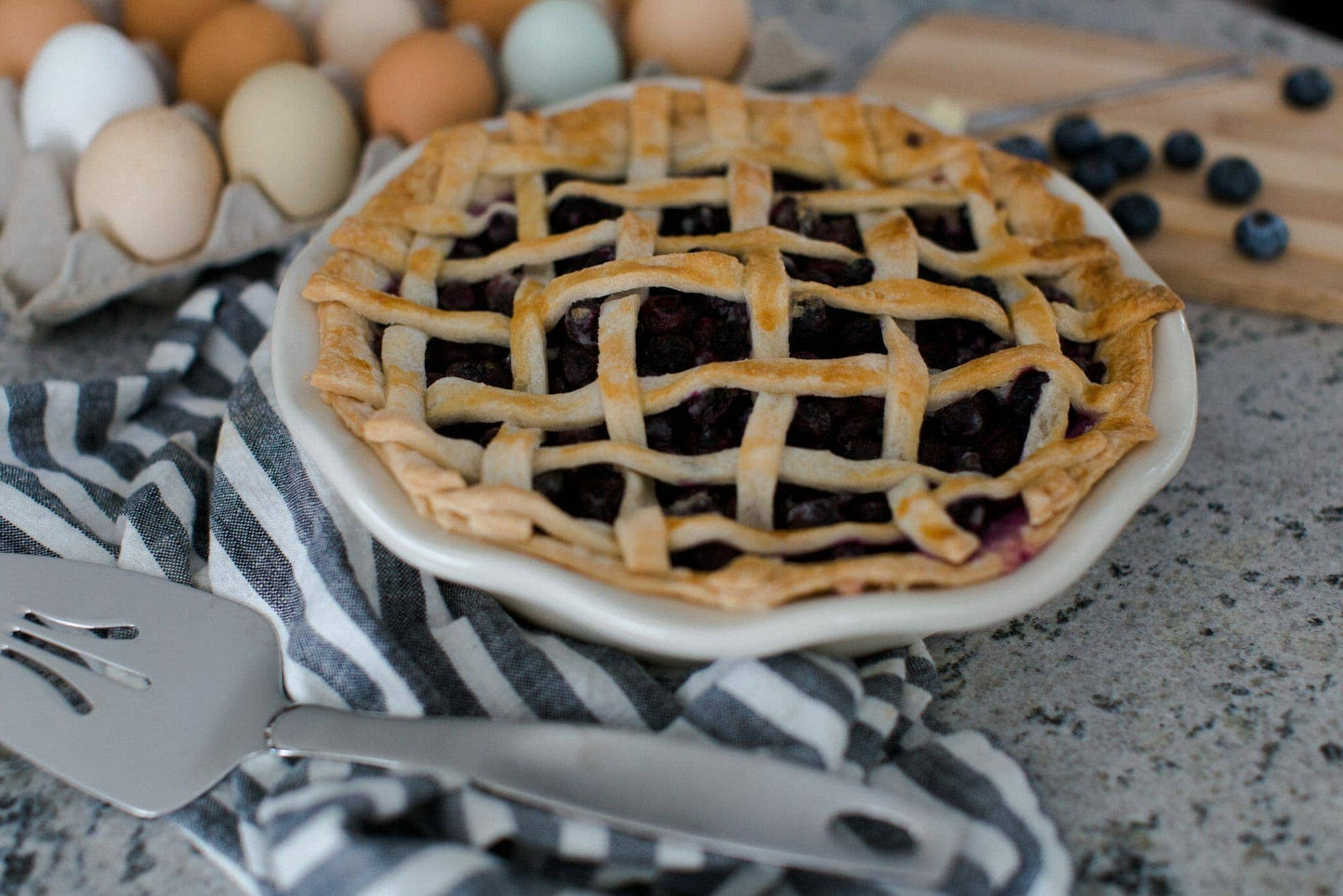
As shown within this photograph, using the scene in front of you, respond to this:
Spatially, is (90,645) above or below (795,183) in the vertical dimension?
below

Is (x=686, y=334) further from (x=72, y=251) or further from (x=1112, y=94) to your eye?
(x=1112, y=94)

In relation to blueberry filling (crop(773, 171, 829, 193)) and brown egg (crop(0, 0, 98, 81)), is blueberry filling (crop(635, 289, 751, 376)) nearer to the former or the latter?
blueberry filling (crop(773, 171, 829, 193))

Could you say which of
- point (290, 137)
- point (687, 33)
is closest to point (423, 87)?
point (290, 137)

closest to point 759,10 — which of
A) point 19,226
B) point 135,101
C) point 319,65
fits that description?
point 319,65

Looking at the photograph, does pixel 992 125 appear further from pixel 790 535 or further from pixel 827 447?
pixel 790 535

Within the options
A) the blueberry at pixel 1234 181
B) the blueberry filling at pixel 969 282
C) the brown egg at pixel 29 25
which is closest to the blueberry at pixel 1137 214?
the blueberry at pixel 1234 181

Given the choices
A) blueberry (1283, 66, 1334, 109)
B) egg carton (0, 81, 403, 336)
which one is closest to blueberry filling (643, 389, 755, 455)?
egg carton (0, 81, 403, 336)
